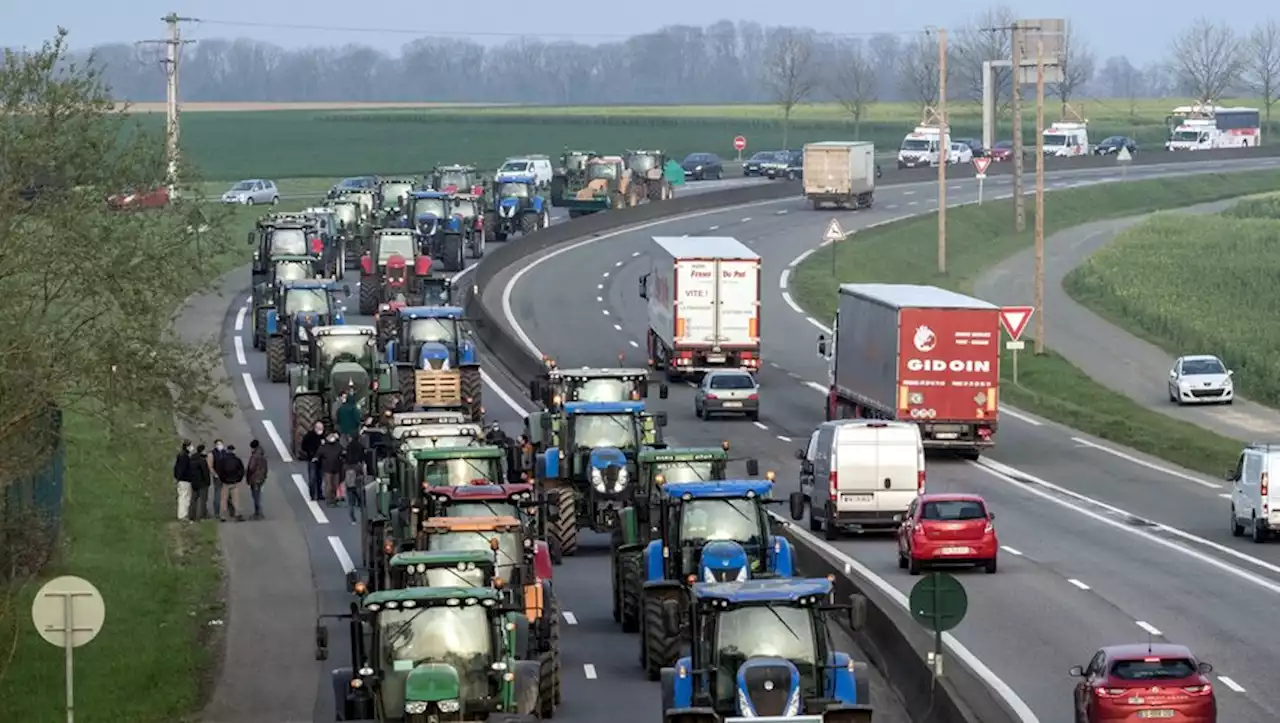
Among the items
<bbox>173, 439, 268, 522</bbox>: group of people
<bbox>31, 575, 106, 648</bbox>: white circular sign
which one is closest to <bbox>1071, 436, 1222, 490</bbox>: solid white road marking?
<bbox>173, 439, 268, 522</bbox>: group of people

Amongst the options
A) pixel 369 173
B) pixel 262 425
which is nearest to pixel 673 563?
pixel 262 425

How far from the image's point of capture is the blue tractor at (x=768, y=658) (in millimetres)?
23391

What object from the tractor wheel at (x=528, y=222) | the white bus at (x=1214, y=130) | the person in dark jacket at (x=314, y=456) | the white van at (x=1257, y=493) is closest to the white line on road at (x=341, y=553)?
the person in dark jacket at (x=314, y=456)

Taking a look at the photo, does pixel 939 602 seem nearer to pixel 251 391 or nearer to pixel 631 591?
pixel 631 591

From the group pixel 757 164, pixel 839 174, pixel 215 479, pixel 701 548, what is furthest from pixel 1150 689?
pixel 757 164

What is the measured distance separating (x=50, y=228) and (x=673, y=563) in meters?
8.55

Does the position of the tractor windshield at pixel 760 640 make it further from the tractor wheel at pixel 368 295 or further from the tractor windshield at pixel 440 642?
the tractor wheel at pixel 368 295

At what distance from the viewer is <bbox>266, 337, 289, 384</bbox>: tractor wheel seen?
2532 inches

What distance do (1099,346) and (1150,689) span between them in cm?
5913

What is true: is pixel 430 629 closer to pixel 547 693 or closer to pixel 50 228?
pixel 547 693

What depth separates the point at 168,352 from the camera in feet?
93.8

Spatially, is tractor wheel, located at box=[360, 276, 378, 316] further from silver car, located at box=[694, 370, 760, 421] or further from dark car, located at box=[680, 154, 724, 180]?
dark car, located at box=[680, 154, 724, 180]

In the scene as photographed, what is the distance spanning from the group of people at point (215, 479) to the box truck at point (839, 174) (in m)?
65.3

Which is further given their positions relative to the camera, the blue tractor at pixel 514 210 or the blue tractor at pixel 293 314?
the blue tractor at pixel 514 210
